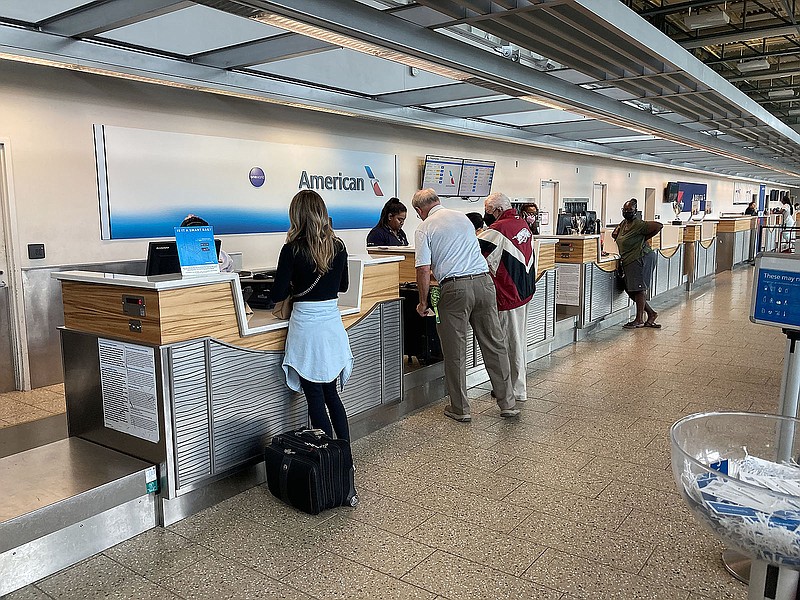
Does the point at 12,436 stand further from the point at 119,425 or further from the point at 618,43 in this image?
the point at 618,43

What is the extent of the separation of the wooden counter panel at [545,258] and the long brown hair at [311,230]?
338cm

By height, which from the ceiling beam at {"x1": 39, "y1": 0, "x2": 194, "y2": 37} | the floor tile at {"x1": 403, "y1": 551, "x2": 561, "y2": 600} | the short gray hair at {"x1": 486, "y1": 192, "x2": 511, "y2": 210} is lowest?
the floor tile at {"x1": 403, "y1": 551, "x2": 561, "y2": 600}

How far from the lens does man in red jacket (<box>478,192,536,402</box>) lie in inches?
190

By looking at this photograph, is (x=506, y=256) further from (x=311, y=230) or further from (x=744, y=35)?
(x=744, y=35)

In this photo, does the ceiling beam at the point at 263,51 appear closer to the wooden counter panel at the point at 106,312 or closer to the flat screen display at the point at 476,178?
the wooden counter panel at the point at 106,312

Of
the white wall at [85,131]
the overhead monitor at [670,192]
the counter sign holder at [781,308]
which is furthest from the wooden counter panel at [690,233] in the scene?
the counter sign holder at [781,308]

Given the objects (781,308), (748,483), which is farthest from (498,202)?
(748,483)

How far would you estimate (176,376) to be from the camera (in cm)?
306

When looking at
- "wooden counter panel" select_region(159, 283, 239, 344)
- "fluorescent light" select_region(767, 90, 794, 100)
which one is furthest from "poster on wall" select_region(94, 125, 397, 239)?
"fluorescent light" select_region(767, 90, 794, 100)

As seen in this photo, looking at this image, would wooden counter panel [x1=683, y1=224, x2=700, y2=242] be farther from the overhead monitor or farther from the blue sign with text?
the blue sign with text

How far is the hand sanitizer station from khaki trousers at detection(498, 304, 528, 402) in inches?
119

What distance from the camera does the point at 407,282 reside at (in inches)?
222

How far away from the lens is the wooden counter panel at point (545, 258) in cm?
643

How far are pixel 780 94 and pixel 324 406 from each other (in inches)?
562
